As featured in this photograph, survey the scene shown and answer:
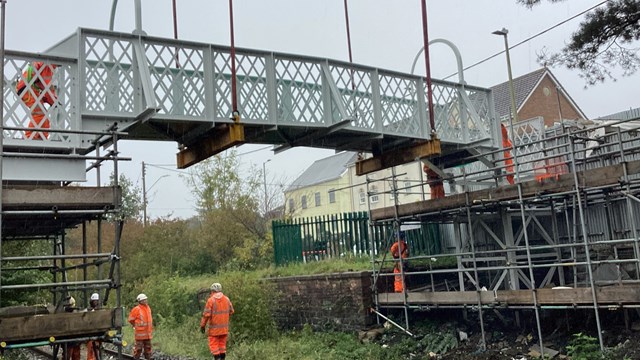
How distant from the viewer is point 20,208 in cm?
894

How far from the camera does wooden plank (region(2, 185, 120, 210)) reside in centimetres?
829

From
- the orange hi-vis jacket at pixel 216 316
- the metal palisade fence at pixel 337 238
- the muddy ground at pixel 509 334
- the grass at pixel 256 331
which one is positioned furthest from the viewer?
the metal palisade fence at pixel 337 238

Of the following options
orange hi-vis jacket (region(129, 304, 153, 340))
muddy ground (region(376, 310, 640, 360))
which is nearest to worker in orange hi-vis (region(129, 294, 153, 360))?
orange hi-vis jacket (region(129, 304, 153, 340))

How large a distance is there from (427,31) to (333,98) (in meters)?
2.68

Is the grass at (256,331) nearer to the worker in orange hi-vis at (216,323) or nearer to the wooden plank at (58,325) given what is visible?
the worker in orange hi-vis at (216,323)

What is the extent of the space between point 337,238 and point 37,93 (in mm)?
11791

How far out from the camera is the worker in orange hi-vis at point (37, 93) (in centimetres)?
946

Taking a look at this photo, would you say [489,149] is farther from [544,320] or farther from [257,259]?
[257,259]

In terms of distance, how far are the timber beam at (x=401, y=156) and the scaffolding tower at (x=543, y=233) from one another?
0.51 meters

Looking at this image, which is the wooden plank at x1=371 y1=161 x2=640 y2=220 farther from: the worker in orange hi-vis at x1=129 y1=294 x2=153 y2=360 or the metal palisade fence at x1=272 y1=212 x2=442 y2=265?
the worker in orange hi-vis at x1=129 y1=294 x2=153 y2=360

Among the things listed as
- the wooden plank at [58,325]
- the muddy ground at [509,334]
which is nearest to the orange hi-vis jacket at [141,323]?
the muddy ground at [509,334]

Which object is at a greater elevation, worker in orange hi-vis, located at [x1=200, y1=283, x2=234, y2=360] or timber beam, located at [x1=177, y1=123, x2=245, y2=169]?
timber beam, located at [x1=177, y1=123, x2=245, y2=169]

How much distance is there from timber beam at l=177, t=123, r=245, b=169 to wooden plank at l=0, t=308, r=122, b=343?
4.09m

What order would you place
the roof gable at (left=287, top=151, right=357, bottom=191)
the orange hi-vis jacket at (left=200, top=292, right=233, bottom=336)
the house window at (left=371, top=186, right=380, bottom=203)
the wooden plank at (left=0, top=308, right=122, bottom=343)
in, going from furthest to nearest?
the roof gable at (left=287, top=151, right=357, bottom=191)
the house window at (left=371, top=186, right=380, bottom=203)
the orange hi-vis jacket at (left=200, top=292, right=233, bottom=336)
the wooden plank at (left=0, top=308, right=122, bottom=343)
